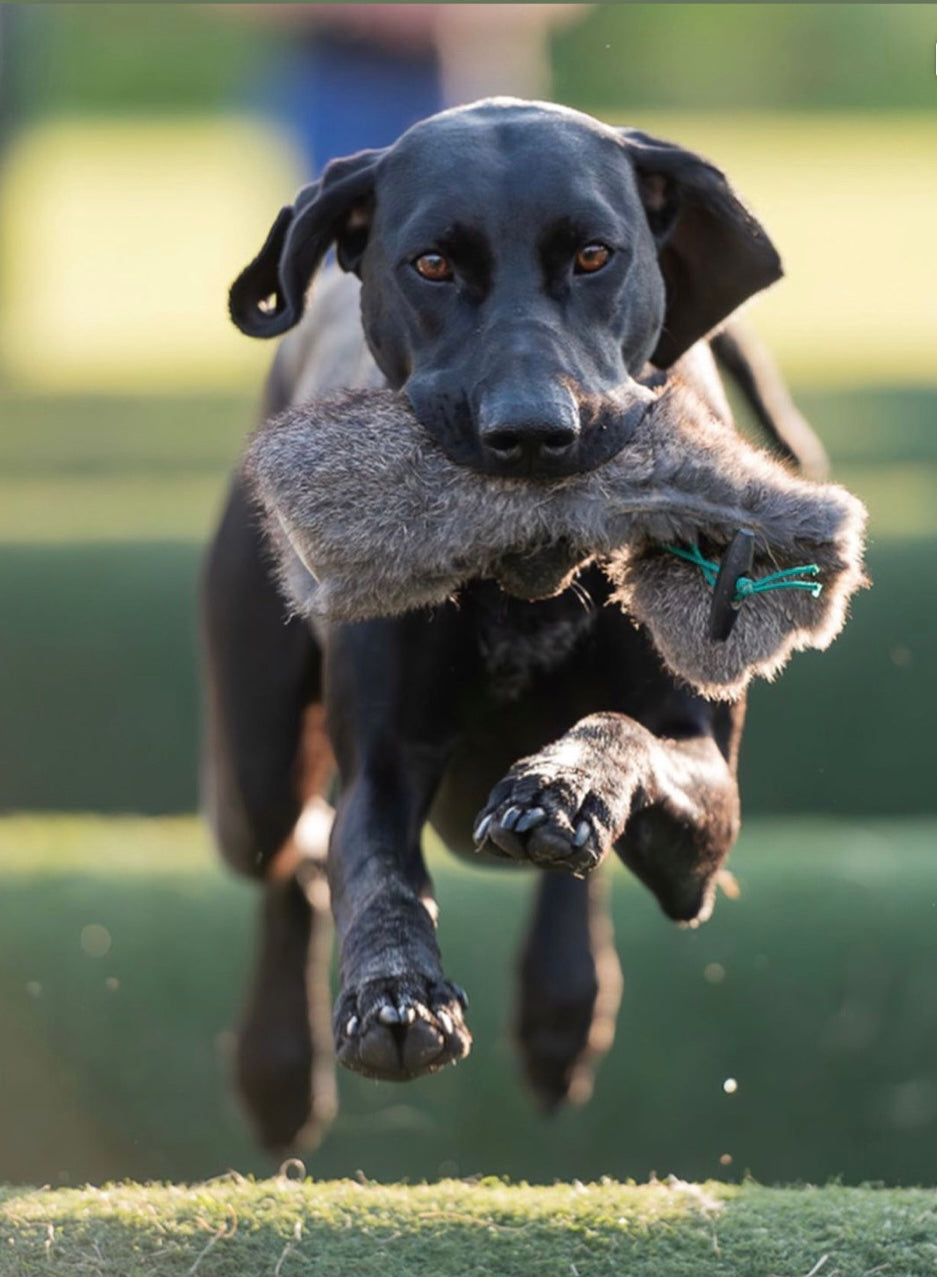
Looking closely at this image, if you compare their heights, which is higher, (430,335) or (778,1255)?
(430,335)

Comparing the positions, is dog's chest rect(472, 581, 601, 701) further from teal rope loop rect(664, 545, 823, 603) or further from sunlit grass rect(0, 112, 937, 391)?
sunlit grass rect(0, 112, 937, 391)

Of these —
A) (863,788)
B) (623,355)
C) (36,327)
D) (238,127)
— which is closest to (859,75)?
(238,127)

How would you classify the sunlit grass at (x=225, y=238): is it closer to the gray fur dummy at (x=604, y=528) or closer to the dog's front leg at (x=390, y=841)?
the dog's front leg at (x=390, y=841)

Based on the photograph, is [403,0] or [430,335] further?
[403,0]

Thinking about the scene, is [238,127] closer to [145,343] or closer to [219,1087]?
[145,343]

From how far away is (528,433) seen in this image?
309cm

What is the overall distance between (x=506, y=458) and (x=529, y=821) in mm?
486

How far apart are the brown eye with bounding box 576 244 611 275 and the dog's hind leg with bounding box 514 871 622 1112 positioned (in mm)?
2034

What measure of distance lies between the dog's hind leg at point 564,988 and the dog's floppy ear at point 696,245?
1.72 metres

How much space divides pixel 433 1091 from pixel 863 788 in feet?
6.32

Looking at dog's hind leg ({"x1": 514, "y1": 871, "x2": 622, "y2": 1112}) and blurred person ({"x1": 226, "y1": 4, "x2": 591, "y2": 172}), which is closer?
dog's hind leg ({"x1": 514, "y1": 871, "x2": 622, "y2": 1112})

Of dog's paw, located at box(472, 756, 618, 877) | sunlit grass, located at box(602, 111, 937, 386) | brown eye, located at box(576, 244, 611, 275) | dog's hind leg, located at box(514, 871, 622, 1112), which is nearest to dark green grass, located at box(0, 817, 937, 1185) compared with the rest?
dog's hind leg, located at box(514, 871, 622, 1112)

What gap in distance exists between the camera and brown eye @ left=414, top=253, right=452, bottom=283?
350 centimetres

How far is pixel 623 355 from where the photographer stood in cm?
351
